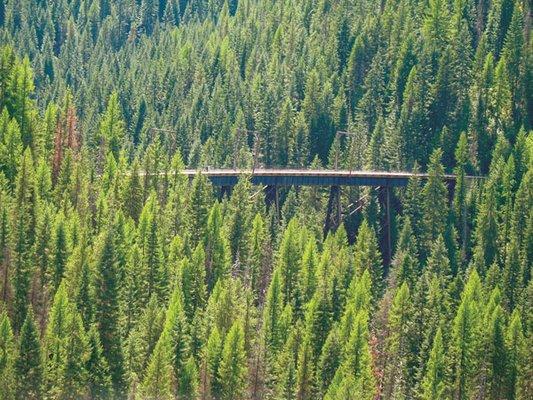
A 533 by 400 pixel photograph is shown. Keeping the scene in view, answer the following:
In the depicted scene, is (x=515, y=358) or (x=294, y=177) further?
(x=294, y=177)

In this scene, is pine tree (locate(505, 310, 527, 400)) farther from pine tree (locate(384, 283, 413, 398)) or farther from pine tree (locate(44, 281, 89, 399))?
pine tree (locate(44, 281, 89, 399))

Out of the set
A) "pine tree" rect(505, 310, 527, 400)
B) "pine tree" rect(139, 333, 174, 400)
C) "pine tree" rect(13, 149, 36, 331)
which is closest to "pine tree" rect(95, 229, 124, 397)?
"pine tree" rect(139, 333, 174, 400)

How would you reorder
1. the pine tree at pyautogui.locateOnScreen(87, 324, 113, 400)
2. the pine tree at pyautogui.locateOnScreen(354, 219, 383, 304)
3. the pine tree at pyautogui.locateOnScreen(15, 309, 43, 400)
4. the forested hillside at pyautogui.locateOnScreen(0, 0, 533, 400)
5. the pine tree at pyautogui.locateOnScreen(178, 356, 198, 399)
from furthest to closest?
the pine tree at pyautogui.locateOnScreen(354, 219, 383, 304) → the forested hillside at pyautogui.locateOnScreen(0, 0, 533, 400) → the pine tree at pyautogui.locateOnScreen(178, 356, 198, 399) → the pine tree at pyautogui.locateOnScreen(87, 324, 113, 400) → the pine tree at pyautogui.locateOnScreen(15, 309, 43, 400)

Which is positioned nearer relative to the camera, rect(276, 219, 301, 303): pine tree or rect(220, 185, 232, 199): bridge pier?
rect(276, 219, 301, 303): pine tree

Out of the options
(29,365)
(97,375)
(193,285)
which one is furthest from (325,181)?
(29,365)

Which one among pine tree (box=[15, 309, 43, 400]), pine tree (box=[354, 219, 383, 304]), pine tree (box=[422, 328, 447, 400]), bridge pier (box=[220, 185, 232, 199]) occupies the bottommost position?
pine tree (box=[422, 328, 447, 400])

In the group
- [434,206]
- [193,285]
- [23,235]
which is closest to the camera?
[23,235]

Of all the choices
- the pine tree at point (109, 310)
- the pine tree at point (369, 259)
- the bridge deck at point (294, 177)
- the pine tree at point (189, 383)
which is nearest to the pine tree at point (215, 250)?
the pine tree at point (369, 259)

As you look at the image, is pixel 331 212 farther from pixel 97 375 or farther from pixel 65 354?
pixel 65 354
